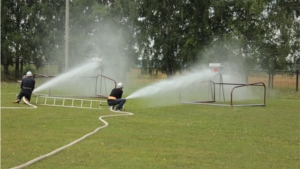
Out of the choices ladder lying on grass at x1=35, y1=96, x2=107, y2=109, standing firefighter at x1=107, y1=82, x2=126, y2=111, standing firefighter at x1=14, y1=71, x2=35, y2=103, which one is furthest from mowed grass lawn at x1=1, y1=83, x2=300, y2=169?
standing firefighter at x1=14, y1=71, x2=35, y2=103

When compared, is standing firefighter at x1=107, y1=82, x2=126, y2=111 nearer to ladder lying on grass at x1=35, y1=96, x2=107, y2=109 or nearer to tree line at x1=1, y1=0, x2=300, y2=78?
ladder lying on grass at x1=35, y1=96, x2=107, y2=109

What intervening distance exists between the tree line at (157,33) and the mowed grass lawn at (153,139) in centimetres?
1863

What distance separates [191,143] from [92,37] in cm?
3107

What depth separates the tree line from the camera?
118ft

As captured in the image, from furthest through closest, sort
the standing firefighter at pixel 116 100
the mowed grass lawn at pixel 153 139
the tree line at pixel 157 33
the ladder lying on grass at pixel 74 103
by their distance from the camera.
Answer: the tree line at pixel 157 33, the ladder lying on grass at pixel 74 103, the standing firefighter at pixel 116 100, the mowed grass lawn at pixel 153 139

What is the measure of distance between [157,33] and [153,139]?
26741 mm

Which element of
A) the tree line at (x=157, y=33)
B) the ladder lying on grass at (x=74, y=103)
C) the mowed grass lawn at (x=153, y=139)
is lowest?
the mowed grass lawn at (x=153, y=139)

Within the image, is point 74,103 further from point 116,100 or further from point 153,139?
point 153,139

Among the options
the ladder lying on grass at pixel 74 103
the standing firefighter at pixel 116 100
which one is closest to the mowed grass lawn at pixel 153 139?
the standing firefighter at pixel 116 100

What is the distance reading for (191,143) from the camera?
35.8 feet

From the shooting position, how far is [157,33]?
37594mm

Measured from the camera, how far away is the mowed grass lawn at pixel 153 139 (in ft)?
28.9

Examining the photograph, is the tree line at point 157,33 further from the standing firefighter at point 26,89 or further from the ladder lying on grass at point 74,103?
the standing firefighter at point 26,89

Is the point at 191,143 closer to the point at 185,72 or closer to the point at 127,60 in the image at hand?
the point at 185,72
